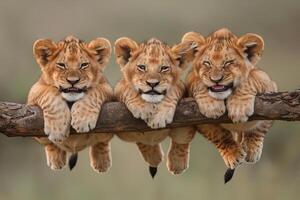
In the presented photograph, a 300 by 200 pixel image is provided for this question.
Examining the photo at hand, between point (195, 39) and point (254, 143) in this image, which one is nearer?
point (195, 39)

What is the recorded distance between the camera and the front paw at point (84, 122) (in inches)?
244

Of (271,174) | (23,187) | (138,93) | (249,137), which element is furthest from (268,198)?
(138,93)

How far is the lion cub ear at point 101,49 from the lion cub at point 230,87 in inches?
23.9

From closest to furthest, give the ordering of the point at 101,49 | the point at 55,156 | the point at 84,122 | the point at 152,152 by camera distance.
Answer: the point at 84,122 → the point at 101,49 → the point at 55,156 → the point at 152,152

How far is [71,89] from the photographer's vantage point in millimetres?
6359

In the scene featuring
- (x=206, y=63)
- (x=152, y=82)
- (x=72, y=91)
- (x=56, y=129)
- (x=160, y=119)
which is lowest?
(x=56, y=129)

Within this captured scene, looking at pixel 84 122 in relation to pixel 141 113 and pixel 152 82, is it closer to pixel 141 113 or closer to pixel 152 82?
pixel 141 113

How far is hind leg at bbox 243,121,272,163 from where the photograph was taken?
6.88 meters

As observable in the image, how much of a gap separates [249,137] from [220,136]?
24 cm

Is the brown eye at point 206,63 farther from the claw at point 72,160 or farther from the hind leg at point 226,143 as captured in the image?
the claw at point 72,160

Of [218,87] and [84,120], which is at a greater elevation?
[218,87]

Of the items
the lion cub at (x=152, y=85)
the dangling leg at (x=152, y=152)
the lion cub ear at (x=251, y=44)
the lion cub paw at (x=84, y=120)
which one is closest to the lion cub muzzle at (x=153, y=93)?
the lion cub at (x=152, y=85)

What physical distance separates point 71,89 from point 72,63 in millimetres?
201

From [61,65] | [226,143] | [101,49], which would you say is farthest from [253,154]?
[61,65]
